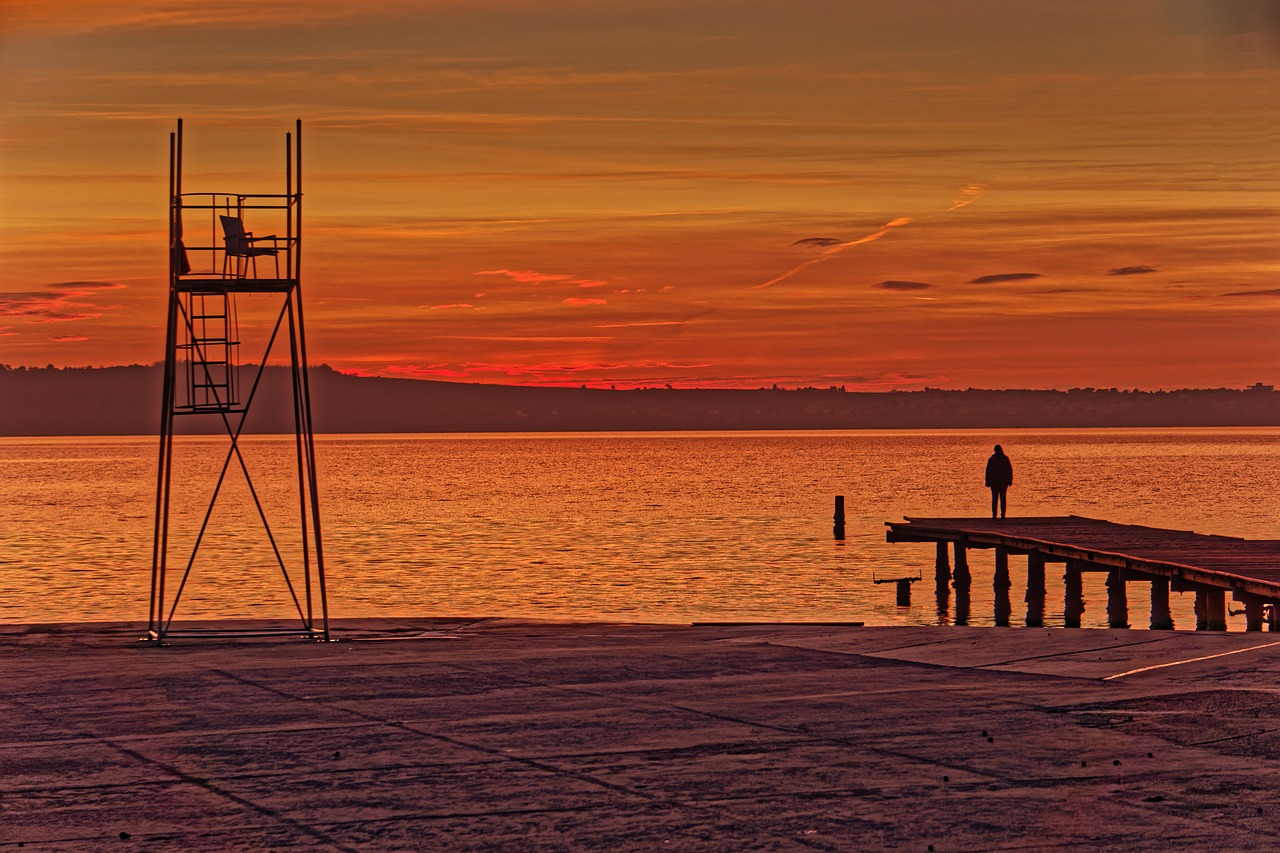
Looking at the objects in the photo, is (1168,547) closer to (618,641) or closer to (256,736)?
(618,641)

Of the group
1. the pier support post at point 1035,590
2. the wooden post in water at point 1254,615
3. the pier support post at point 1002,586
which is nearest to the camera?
the wooden post in water at point 1254,615

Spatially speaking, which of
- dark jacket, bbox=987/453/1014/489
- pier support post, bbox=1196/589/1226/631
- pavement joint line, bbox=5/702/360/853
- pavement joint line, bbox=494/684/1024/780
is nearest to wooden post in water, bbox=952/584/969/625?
dark jacket, bbox=987/453/1014/489

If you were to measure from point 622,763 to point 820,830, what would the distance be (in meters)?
1.83

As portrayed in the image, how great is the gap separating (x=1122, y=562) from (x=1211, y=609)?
3.59 meters

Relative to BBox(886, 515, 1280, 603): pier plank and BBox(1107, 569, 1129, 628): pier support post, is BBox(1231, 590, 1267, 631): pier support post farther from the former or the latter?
BBox(1107, 569, 1129, 628): pier support post

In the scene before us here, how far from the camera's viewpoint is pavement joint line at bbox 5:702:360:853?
300 inches

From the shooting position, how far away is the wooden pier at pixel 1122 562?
27281 mm

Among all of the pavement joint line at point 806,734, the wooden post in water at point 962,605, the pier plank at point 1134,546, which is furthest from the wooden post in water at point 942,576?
the pavement joint line at point 806,734

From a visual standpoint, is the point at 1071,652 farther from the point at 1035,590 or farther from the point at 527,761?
the point at 1035,590

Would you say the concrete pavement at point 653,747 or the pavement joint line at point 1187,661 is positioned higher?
the pavement joint line at point 1187,661

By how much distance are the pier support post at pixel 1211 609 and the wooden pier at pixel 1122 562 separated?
0.02 meters

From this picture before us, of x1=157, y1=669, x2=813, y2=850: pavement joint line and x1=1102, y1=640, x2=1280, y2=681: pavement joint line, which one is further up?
x1=1102, y1=640, x2=1280, y2=681: pavement joint line

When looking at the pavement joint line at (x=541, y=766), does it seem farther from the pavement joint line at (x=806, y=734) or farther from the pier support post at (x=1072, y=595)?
the pier support post at (x=1072, y=595)

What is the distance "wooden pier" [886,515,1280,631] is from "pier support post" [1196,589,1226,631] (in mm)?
17
